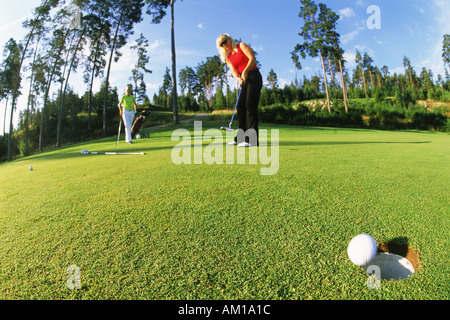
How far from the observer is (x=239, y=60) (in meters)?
5.37

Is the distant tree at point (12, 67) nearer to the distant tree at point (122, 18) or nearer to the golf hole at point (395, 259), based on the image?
the distant tree at point (122, 18)

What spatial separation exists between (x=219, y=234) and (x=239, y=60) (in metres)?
4.30

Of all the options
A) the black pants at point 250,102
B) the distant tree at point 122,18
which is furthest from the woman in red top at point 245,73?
the distant tree at point 122,18

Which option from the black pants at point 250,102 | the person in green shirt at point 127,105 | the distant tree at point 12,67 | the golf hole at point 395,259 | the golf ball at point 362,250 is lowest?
the golf hole at point 395,259

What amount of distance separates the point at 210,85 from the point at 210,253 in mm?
59928

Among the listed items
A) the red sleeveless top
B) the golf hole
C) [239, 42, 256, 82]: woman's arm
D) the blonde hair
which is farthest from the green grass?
the blonde hair

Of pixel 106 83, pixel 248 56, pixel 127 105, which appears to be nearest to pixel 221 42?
pixel 248 56

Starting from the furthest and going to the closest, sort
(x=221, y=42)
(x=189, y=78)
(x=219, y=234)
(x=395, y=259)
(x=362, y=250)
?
(x=189, y=78)
(x=221, y=42)
(x=219, y=234)
(x=395, y=259)
(x=362, y=250)

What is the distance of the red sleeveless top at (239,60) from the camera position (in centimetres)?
533

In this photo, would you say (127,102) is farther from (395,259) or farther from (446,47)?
(446,47)

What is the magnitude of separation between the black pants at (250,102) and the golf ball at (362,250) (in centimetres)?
401

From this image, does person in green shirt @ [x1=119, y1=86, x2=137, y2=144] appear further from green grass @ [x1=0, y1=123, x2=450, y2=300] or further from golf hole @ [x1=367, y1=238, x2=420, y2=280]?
golf hole @ [x1=367, y1=238, x2=420, y2=280]

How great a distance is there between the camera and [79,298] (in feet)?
4.84

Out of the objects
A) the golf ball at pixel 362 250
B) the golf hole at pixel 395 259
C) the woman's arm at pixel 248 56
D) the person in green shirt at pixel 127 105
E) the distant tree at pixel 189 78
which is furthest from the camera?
the distant tree at pixel 189 78
